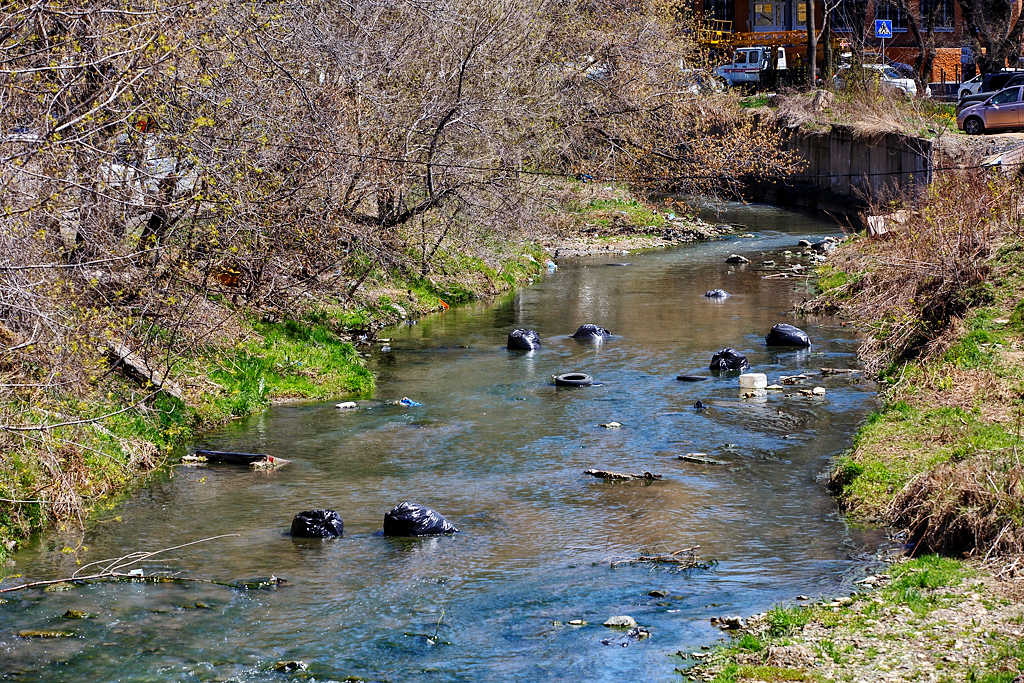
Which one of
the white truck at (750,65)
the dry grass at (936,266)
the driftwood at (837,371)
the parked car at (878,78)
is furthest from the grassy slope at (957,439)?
the white truck at (750,65)

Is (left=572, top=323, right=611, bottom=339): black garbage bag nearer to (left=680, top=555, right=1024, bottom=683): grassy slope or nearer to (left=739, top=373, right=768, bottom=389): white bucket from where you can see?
(left=739, top=373, right=768, bottom=389): white bucket

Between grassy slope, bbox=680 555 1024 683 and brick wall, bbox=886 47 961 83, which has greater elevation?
brick wall, bbox=886 47 961 83

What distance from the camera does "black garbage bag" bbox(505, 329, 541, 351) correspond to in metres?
17.1

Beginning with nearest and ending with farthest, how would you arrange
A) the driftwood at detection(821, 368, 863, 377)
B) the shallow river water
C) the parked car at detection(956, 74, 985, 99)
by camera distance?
the shallow river water → the driftwood at detection(821, 368, 863, 377) → the parked car at detection(956, 74, 985, 99)

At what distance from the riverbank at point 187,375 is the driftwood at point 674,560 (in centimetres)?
383

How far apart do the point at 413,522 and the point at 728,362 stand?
7.15 meters

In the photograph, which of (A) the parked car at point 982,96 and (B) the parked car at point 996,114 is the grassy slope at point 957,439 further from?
(A) the parked car at point 982,96

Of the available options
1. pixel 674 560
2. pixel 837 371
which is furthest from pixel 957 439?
pixel 837 371

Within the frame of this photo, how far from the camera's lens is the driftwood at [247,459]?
449 inches

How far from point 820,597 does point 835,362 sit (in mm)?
8338

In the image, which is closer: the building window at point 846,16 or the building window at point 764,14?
the building window at point 846,16

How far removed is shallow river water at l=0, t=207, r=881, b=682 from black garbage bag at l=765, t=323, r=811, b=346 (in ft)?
0.70

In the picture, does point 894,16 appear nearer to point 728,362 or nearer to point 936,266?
point 936,266

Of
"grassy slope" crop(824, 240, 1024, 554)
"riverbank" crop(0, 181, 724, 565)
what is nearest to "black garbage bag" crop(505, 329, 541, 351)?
"riverbank" crop(0, 181, 724, 565)
